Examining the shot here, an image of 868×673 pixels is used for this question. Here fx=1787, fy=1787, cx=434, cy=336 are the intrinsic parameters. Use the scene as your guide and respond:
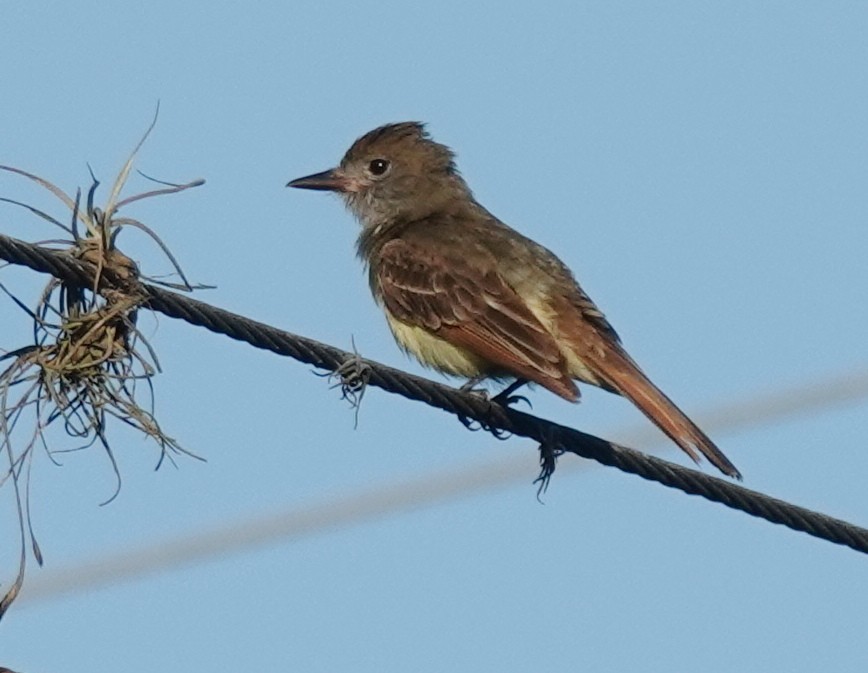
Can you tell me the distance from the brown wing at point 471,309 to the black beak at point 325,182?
4.49 feet

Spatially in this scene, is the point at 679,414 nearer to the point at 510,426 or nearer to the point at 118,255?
the point at 510,426

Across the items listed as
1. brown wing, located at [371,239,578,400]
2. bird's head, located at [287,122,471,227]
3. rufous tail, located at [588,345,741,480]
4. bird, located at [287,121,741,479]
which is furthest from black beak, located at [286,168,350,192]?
rufous tail, located at [588,345,741,480]

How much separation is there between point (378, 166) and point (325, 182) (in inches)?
12.2

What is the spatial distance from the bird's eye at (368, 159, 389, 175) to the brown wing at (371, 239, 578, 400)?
1.39 metres

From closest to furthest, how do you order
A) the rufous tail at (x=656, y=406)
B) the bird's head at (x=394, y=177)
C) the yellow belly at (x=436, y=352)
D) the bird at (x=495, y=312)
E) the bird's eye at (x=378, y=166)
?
the rufous tail at (x=656, y=406) → the bird at (x=495, y=312) → the yellow belly at (x=436, y=352) → the bird's head at (x=394, y=177) → the bird's eye at (x=378, y=166)

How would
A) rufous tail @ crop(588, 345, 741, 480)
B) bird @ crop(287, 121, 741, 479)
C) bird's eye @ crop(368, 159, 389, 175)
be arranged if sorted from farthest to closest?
1. bird's eye @ crop(368, 159, 389, 175)
2. bird @ crop(287, 121, 741, 479)
3. rufous tail @ crop(588, 345, 741, 480)

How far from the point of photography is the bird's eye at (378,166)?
32.6 ft

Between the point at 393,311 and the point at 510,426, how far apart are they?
162 cm

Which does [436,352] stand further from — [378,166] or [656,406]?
[378,166]

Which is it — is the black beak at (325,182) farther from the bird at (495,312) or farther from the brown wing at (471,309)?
the brown wing at (471,309)

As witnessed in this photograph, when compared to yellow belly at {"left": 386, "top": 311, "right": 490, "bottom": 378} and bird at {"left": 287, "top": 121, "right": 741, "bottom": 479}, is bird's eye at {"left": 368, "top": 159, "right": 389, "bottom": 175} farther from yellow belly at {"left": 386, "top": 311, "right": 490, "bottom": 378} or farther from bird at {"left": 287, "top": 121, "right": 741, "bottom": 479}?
yellow belly at {"left": 386, "top": 311, "right": 490, "bottom": 378}

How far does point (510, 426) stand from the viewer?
6.68 metres

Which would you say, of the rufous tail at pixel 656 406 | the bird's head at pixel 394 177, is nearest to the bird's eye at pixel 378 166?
the bird's head at pixel 394 177

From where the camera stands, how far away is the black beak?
990 cm
